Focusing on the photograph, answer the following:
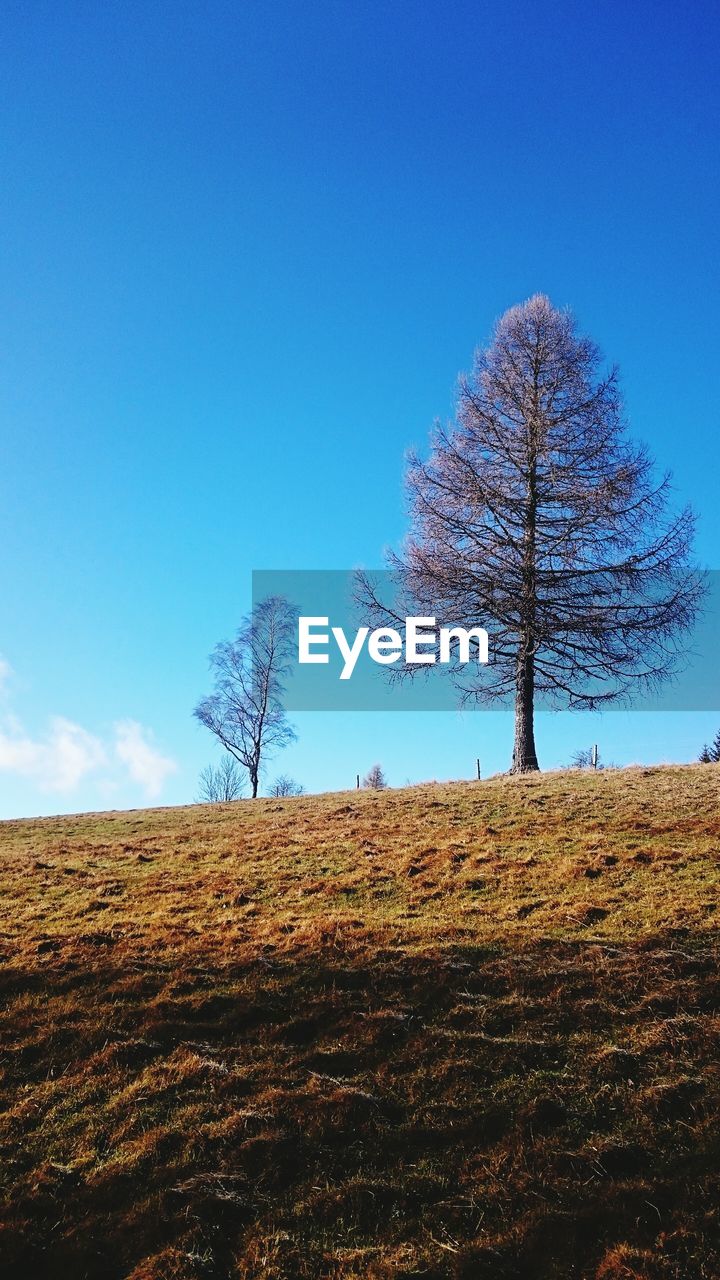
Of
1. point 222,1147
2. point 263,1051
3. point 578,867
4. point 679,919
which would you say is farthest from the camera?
point 578,867

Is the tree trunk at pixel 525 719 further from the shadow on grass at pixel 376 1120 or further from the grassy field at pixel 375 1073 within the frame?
the shadow on grass at pixel 376 1120

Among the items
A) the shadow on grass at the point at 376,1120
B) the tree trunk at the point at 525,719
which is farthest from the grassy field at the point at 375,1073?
the tree trunk at the point at 525,719

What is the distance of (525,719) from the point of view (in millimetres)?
18797

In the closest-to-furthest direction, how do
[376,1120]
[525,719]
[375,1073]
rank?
[376,1120] → [375,1073] → [525,719]

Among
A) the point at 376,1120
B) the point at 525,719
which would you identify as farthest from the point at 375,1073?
the point at 525,719

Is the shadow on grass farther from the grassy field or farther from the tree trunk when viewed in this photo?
the tree trunk

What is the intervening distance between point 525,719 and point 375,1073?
46.8ft

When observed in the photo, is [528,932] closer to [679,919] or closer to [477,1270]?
[679,919]

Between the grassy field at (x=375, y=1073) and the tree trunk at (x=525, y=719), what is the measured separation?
7.92 m

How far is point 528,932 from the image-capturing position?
25.1ft

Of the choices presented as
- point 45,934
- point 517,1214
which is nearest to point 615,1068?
point 517,1214

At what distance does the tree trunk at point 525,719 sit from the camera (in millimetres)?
18766

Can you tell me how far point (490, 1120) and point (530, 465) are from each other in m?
17.3

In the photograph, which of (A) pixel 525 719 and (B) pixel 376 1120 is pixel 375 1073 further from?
(A) pixel 525 719
